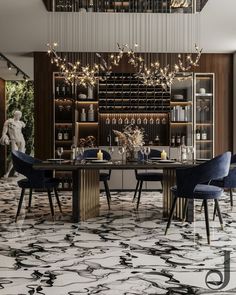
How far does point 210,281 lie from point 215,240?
5.38 feet

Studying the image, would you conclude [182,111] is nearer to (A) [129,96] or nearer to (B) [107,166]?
(A) [129,96]

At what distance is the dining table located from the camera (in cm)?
636

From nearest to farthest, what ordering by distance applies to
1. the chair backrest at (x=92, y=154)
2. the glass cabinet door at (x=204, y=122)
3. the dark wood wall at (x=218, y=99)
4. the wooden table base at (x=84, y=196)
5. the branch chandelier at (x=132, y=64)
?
1. the wooden table base at (x=84, y=196)
2. the branch chandelier at (x=132, y=64)
3. the chair backrest at (x=92, y=154)
4. the dark wood wall at (x=218, y=99)
5. the glass cabinet door at (x=204, y=122)

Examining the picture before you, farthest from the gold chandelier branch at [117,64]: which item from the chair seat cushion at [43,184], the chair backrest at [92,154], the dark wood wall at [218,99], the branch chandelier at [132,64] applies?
the chair seat cushion at [43,184]

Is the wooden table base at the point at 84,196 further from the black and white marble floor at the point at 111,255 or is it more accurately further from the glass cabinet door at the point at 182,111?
the glass cabinet door at the point at 182,111

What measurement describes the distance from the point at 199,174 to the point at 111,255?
56.8 inches

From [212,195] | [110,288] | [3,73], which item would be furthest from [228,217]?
[3,73]

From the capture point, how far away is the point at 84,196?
6961mm

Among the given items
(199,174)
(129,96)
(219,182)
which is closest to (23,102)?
(129,96)

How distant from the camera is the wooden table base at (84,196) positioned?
6758 mm

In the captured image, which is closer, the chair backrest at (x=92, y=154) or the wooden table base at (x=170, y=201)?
the wooden table base at (x=170, y=201)

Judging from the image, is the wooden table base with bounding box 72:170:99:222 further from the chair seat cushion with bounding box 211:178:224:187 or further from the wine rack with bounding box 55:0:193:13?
the wine rack with bounding box 55:0:193:13

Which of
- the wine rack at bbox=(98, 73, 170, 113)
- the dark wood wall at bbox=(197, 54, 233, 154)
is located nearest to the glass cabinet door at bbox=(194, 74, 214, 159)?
the dark wood wall at bbox=(197, 54, 233, 154)

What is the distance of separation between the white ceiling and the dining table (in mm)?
2296
